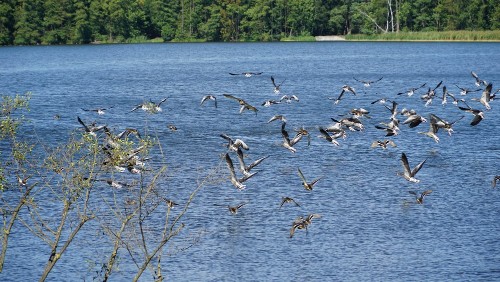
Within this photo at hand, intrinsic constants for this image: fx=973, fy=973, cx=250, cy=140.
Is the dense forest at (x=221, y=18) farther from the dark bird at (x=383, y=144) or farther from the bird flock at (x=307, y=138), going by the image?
the dark bird at (x=383, y=144)

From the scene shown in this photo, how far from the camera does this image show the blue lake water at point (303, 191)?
85.3 feet

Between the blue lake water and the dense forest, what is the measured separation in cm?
7329

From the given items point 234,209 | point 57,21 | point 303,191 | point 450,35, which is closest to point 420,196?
point 303,191

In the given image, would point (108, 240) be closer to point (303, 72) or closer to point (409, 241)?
point (409, 241)

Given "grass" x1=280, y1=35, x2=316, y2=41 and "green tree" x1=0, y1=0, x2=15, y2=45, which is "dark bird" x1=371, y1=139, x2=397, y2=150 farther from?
"grass" x1=280, y1=35, x2=316, y2=41

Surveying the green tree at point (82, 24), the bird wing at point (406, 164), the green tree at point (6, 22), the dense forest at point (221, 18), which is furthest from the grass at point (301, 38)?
the bird wing at point (406, 164)

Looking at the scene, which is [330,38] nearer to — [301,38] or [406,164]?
[301,38]

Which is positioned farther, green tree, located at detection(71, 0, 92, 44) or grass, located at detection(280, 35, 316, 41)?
grass, located at detection(280, 35, 316, 41)

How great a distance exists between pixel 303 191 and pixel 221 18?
415 feet

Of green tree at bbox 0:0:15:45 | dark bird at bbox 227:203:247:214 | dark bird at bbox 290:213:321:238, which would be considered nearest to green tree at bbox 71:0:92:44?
green tree at bbox 0:0:15:45

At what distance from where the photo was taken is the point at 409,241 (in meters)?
28.2

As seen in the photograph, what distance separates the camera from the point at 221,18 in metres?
158

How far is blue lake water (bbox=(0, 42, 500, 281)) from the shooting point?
26.0m

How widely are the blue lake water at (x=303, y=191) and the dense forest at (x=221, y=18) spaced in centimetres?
7329
